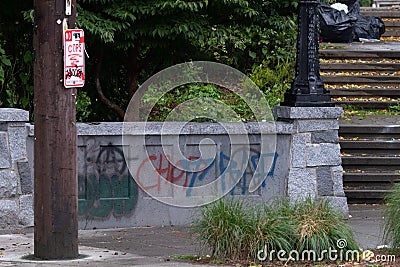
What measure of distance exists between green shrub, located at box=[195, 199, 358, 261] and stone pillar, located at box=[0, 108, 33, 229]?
128 inches

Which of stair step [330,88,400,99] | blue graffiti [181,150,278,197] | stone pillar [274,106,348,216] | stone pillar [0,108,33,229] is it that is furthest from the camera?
stair step [330,88,400,99]

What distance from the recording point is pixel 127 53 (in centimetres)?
1372

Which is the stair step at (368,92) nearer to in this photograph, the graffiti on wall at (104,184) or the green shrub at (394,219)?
the graffiti on wall at (104,184)

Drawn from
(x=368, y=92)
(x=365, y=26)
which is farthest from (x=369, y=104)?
(x=365, y=26)

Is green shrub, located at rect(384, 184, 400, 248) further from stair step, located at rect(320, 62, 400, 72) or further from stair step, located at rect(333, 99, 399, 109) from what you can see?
stair step, located at rect(320, 62, 400, 72)

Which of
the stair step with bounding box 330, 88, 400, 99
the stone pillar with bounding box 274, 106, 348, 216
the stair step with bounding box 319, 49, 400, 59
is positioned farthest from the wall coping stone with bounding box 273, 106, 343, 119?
the stair step with bounding box 319, 49, 400, 59

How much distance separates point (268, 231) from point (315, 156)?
3823 millimetres

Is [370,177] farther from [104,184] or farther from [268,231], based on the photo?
[268,231]

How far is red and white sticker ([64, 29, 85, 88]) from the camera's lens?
345 inches

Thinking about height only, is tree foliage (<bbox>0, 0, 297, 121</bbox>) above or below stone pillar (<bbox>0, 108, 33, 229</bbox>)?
above

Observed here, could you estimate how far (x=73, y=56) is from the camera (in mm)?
8812

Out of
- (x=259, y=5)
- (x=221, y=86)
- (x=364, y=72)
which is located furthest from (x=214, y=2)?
(x=364, y=72)

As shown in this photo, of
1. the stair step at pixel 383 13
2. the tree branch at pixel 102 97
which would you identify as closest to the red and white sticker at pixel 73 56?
the tree branch at pixel 102 97

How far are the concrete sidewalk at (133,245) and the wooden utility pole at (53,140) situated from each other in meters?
0.28
